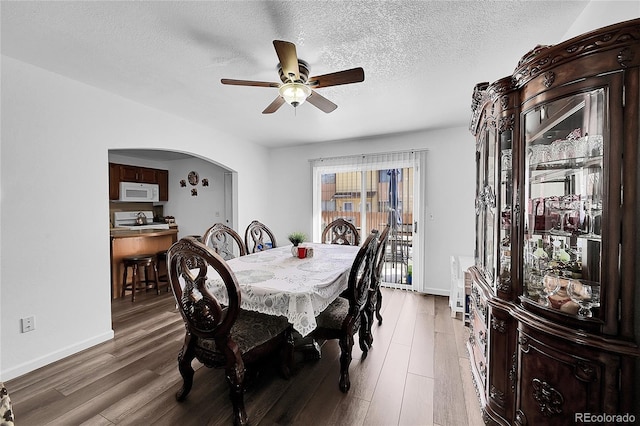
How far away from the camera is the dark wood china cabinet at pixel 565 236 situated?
101 centimetres

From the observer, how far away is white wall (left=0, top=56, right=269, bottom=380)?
2086 mm

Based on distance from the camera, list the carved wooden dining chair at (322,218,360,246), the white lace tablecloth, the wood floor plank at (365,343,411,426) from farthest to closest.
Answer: the carved wooden dining chair at (322,218,360,246), the wood floor plank at (365,343,411,426), the white lace tablecloth

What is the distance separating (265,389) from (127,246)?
3.50m

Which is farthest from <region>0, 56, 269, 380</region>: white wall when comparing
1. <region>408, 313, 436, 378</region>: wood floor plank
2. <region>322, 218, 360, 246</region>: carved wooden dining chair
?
<region>408, 313, 436, 378</region>: wood floor plank

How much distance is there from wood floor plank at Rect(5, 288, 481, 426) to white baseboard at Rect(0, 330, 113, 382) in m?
0.06

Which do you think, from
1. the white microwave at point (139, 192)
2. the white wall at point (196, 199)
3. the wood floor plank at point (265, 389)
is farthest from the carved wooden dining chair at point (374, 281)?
the white microwave at point (139, 192)

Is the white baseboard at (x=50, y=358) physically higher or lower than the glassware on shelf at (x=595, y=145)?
lower

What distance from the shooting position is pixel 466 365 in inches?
86.4

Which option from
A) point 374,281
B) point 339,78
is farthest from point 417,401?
point 339,78

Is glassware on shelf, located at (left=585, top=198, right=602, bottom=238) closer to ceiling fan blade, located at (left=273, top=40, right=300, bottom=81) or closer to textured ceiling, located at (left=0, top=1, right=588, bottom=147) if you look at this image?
textured ceiling, located at (left=0, top=1, right=588, bottom=147)

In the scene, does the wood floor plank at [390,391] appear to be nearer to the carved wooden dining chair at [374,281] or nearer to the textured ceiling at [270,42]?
the carved wooden dining chair at [374,281]

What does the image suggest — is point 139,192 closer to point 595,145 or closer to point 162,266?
point 162,266

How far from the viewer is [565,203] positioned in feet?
4.28

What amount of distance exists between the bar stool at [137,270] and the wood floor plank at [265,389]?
1263 millimetres
